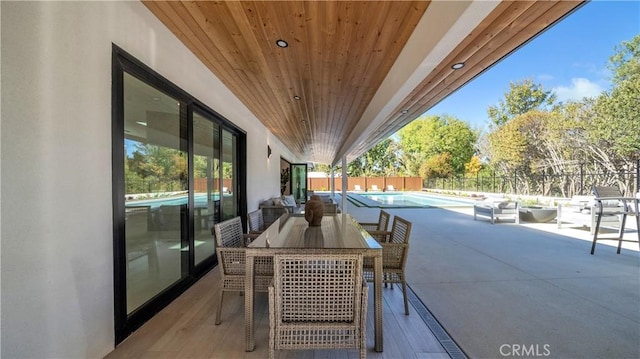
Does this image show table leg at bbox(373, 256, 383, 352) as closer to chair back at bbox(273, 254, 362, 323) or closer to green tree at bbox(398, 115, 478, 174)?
chair back at bbox(273, 254, 362, 323)

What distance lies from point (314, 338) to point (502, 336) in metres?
1.61

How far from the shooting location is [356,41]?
2.43m

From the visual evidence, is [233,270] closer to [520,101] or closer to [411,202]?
[411,202]

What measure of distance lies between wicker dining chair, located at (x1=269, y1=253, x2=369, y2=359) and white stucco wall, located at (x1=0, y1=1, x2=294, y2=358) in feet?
3.76

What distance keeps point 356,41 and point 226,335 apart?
2651mm

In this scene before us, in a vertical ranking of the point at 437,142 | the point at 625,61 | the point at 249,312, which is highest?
the point at 625,61

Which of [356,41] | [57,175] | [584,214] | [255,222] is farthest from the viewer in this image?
[584,214]

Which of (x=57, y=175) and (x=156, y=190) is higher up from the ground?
(x=57, y=175)

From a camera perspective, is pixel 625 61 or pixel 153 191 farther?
pixel 625 61

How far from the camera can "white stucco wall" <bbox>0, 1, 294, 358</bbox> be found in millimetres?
1309

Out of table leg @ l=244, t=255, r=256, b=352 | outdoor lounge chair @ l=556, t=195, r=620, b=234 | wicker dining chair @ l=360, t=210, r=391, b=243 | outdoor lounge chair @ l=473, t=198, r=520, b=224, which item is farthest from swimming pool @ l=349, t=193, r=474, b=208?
table leg @ l=244, t=255, r=256, b=352

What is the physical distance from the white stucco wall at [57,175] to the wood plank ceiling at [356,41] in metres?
0.67

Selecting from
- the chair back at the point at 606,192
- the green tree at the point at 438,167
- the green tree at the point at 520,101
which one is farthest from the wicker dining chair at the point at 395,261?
the green tree at the point at 438,167

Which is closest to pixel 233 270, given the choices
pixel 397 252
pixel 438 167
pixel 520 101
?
pixel 397 252
